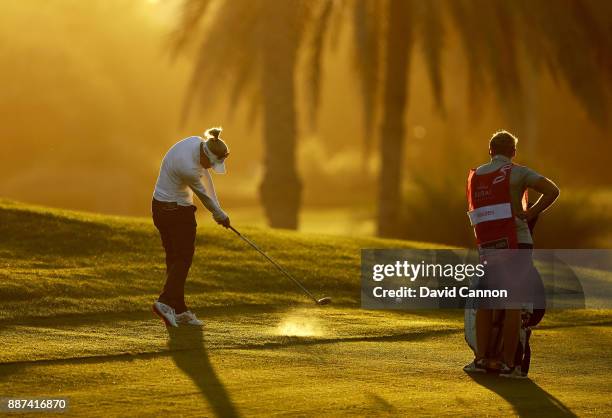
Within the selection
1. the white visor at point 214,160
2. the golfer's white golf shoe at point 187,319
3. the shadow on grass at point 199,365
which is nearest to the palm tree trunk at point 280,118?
the golfer's white golf shoe at point 187,319

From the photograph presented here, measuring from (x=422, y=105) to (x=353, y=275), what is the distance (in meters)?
44.7

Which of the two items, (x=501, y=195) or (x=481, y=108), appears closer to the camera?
(x=501, y=195)

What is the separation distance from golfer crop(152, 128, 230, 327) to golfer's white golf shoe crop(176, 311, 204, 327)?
30 cm

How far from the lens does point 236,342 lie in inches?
450

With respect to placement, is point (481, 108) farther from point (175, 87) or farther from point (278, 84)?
point (175, 87)

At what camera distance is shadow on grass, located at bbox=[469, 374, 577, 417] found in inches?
345

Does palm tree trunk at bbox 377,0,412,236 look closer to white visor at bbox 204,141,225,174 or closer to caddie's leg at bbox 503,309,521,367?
white visor at bbox 204,141,225,174

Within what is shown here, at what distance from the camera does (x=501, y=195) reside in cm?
957

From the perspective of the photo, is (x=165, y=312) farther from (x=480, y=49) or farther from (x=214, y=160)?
(x=480, y=49)

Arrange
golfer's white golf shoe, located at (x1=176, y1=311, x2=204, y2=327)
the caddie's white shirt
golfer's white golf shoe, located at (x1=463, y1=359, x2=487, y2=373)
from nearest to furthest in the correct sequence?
A: the caddie's white shirt
golfer's white golf shoe, located at (x1=463, y1=359, x2=487, y2=373)
golfer's white golf shoe, located at (x1=176, y1=311, x2=204, y2=327)

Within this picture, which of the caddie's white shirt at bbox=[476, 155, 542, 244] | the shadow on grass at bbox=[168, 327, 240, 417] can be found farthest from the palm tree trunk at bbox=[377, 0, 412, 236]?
the caddie's white shirt at bbox=[476, 155, 542, 244]

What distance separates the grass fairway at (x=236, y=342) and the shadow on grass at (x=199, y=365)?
0.02 metres

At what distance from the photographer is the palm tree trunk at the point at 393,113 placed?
993 inches

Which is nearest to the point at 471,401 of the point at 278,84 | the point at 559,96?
the point at 278,84
